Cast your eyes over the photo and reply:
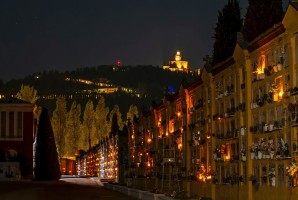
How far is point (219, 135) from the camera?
5028cm

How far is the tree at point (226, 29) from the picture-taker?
196 feet

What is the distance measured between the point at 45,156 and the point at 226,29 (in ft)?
156

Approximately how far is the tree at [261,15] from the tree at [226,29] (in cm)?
802

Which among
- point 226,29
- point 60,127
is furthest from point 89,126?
point 226,29

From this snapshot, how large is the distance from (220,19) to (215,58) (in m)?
3.55

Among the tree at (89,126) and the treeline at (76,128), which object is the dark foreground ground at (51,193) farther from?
the tree at (89,126)

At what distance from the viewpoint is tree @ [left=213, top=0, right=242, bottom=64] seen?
59719 mm

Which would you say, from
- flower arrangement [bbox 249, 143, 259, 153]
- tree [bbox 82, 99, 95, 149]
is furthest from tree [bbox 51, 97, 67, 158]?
flower arrangement [bbox 249, 143, 259, 153]

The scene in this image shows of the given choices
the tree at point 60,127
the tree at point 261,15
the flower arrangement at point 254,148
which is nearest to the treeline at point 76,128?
the tree at point 60,127

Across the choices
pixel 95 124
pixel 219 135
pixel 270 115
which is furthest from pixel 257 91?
pixel 95 124

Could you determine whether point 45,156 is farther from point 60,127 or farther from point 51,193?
point 60,127

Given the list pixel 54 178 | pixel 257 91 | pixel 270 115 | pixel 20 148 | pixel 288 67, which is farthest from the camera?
pixel 20 148

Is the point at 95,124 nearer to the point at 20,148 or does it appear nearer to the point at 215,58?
the point at 20,148

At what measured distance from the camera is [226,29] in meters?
59.9
